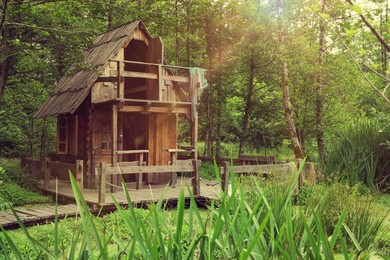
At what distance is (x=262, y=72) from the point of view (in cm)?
2414

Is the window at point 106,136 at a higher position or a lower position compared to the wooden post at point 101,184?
higher

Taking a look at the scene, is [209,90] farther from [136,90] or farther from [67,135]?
[67,135]

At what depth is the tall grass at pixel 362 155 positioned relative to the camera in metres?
13.7

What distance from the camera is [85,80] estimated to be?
16469 millimetres

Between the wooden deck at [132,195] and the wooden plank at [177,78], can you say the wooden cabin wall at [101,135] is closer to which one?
the wooden deck at [132,195]

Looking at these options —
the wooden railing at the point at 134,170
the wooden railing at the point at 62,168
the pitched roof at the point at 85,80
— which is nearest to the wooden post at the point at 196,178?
the wooden railing at the point at 134,170

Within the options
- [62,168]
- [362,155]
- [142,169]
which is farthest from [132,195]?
[362,155]

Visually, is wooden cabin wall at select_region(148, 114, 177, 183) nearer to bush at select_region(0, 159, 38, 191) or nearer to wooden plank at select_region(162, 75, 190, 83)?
wooden plank at select_region(162, 75, 190, 83)

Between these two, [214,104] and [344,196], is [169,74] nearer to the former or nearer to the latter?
[214,104]

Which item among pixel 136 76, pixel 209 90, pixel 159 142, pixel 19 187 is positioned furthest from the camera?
pixel 209 90

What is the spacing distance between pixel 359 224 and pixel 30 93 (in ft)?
61.0

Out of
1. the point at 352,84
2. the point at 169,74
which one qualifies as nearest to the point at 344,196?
the point at 169,74

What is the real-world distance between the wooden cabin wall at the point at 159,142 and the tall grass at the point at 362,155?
19.8 ft

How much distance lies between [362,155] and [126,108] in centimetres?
774
